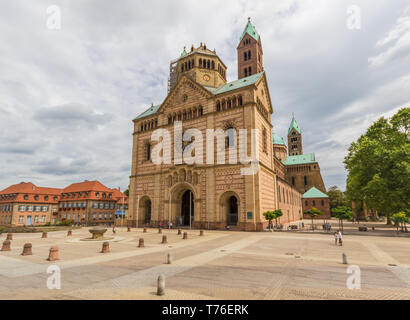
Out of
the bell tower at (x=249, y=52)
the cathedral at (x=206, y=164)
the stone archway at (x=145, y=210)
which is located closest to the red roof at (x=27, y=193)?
the cathedral at (x=206, y=164)

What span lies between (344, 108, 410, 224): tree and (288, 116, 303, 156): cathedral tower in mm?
69314

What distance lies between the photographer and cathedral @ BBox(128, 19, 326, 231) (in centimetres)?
3416

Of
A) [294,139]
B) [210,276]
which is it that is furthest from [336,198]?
[210,276]

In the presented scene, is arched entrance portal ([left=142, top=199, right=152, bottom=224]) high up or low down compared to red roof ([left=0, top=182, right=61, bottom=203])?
down

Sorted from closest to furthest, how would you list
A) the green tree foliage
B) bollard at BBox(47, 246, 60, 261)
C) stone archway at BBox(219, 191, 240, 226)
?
bollard at BBox(47, 246, 60, 261) < stone archway at BBox(219, 191, 240, 226) < the green tree foliage

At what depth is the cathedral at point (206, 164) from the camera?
112 ft

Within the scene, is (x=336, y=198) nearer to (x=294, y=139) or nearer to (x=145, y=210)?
(x=294, y=139)

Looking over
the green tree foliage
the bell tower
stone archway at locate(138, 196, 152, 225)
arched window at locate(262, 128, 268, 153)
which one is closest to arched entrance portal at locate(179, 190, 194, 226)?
stone archway at locate(138, 196, 152, 225)

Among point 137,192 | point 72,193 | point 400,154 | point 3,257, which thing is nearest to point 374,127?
point 400,154

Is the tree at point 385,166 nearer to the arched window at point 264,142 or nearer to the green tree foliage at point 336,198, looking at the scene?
the arched window at point 264,142

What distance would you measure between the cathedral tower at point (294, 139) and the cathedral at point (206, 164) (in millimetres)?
59194

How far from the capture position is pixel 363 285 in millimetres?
8867

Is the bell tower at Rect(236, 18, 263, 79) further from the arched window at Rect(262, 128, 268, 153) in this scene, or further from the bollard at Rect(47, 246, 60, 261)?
the bollard at Rect(47, 246, 60, 261)

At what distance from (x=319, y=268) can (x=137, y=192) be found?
1500 inches
